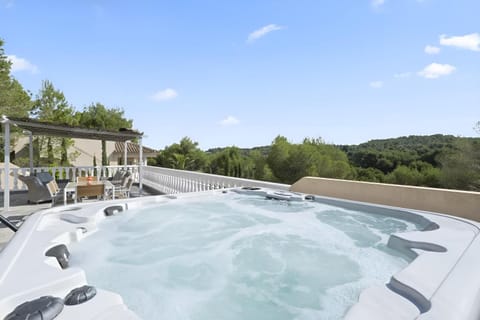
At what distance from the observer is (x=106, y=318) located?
1304mm

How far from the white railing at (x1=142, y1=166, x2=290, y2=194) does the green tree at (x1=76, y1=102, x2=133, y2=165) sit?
14.9 m

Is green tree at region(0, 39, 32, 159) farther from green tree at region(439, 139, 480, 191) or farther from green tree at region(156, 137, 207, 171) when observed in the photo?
green tree at region(439, 139, 480, 191)

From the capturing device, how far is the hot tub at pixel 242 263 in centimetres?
148

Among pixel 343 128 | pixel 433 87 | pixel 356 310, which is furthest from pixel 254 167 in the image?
pixel 356 310

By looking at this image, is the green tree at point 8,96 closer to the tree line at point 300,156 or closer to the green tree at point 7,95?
A: the green tree at point 7,95

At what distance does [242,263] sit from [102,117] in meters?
24.3

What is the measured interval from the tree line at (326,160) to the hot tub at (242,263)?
75.6ft

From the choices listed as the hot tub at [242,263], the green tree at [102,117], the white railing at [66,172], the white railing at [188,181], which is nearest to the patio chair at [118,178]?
the white railing at [66,172]

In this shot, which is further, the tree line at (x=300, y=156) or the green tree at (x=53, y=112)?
the tree line at (x=300, y=156)

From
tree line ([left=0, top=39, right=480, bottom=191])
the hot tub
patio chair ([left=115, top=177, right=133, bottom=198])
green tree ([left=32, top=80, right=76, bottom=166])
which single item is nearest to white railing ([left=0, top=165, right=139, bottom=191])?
patio chair ([left=115, top=177, right=133, bottom=198])

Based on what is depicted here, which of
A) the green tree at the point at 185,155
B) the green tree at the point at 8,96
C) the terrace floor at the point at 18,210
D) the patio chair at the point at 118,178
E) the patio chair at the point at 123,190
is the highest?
the green tree at the point at 8,96

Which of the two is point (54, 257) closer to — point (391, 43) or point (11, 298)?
point (11, 298)

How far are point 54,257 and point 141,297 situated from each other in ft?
2.72

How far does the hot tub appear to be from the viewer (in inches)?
58.1
